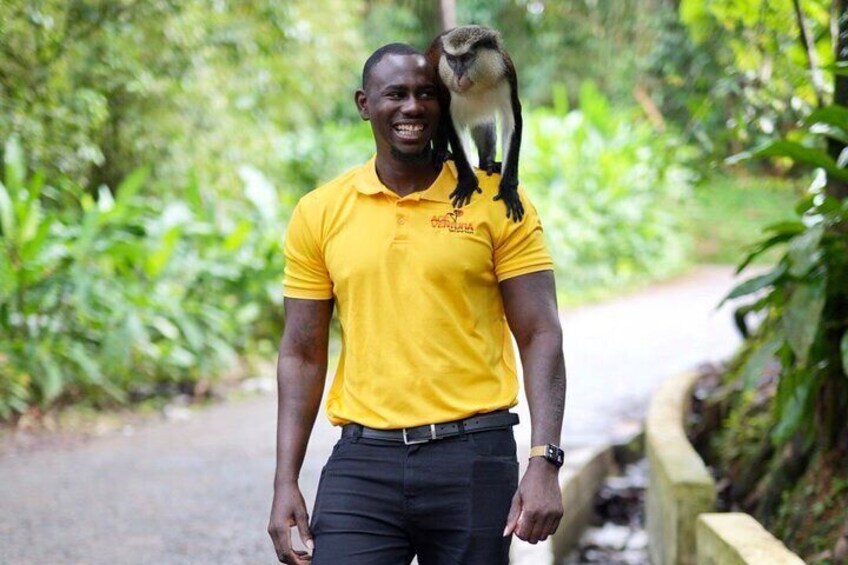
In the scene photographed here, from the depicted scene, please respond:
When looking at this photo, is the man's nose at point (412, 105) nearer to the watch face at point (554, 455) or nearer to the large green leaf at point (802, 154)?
the watch face at point (554, 455)

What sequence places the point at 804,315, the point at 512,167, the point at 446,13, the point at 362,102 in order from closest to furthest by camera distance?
the point at 362,102, the point at 512,167, the point at 804,315, the point at 446,13

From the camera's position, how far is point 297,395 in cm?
281

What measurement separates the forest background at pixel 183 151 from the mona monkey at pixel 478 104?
2.33 metres

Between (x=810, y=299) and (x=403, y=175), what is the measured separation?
6.77 ft

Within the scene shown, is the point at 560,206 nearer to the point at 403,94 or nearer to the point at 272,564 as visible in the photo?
the point at 272,564

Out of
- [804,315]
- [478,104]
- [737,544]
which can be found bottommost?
[737,544]

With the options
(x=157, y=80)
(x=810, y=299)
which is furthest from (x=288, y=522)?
(x=157, y=80)

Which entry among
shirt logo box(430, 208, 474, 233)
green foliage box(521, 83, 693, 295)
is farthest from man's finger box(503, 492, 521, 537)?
green foliage box(521, 83, 693, 295)

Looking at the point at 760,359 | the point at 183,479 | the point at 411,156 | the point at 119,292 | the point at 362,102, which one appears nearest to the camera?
the point at 411,156

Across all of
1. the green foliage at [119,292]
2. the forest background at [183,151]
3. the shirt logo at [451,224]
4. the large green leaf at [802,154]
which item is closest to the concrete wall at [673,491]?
the forest background at [183,151]

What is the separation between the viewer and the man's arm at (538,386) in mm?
2479

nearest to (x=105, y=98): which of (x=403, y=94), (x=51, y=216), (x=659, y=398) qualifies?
(x=51, y=216)

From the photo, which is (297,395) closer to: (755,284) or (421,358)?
(421,358)

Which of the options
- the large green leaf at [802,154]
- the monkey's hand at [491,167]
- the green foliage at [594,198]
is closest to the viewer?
the monkey's hand at [491,167]
